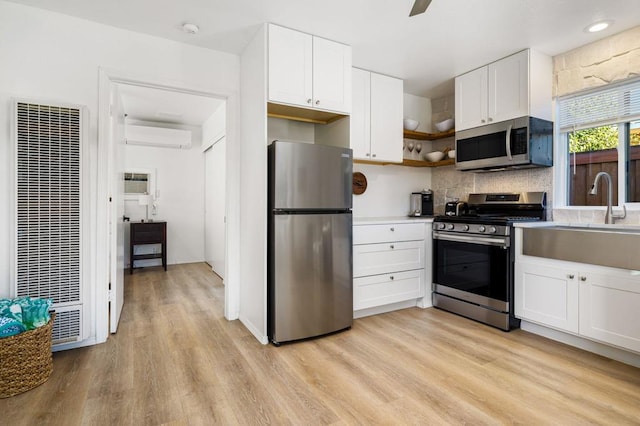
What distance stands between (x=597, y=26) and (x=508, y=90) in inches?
27.4

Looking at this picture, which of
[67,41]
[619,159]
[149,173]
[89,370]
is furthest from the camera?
[149,173]

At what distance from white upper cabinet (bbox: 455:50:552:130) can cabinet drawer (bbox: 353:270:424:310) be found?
1.60 m

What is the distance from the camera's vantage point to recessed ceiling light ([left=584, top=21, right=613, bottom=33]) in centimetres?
247

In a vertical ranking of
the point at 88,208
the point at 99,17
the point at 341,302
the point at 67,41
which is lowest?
the point at 341,302

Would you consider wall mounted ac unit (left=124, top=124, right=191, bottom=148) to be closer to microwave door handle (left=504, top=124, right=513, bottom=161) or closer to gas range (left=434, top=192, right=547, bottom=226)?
gas range (left=434, top=192, right=547, bottom=226)

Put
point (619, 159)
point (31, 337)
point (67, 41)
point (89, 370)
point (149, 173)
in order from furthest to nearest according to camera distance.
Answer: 1. point (149, 173)
2. point (619, 159)
3. point (67, 41)
4. point (89, 370)
5. point (31, 337)

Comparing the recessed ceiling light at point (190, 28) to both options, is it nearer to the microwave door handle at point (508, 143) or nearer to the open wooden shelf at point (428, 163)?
the open wooden shelf at point (428, 163)

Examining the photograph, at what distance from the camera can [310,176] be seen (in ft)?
8.38

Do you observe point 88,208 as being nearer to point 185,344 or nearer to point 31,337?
point 31,337

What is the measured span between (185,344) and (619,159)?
369 cm

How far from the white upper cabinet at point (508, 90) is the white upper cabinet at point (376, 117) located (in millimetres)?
658

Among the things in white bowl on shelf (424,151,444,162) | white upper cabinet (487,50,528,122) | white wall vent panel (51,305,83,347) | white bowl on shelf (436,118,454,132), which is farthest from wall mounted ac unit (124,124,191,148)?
white upper cabinet (487,50,528,122)

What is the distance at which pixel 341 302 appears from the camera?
275 centimetres

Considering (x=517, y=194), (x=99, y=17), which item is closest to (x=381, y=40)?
(x=517, y=194)
